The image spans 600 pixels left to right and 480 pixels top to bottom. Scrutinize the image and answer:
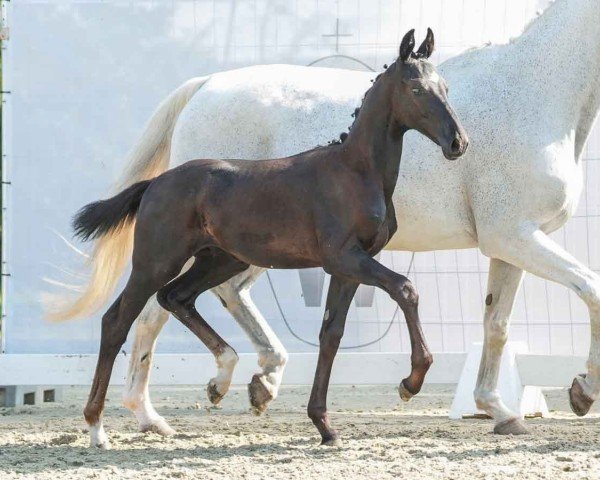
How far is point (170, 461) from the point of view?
15.5ft

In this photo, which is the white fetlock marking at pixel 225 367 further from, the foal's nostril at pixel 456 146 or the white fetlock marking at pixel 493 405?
the foal's nostril at pixel 456 146

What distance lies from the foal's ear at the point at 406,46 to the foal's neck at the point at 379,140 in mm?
125

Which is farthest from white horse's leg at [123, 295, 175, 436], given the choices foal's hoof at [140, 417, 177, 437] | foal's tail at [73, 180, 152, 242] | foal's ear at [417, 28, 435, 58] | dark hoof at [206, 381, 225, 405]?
foal's ear at [417, 28, 435, 58]

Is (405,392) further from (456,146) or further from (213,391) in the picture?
(213,391)

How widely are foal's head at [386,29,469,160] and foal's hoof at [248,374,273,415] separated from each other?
164 cm

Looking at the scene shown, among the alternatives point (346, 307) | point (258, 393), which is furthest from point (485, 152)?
point (258, 393)

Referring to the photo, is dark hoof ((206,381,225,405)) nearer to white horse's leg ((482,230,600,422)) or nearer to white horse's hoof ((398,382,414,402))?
white horse's hoof ((398,382,414,402))

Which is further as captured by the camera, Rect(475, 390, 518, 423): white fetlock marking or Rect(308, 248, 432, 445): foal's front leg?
Rect(475, 390, 518, 423): white fetlock marking

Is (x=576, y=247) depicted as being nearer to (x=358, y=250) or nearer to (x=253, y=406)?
(x=253, y=406)

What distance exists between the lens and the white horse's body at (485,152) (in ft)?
18.4

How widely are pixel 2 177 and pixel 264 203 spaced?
10.5ft

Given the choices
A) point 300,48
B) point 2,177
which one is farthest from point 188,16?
point 2,177

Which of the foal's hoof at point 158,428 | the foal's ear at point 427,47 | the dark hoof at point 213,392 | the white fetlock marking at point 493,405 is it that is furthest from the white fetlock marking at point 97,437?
the foal's ear at point 427,47

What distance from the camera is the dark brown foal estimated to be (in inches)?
188
